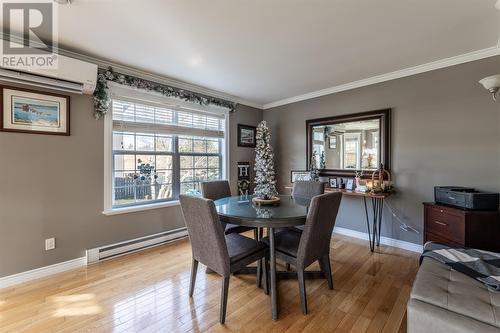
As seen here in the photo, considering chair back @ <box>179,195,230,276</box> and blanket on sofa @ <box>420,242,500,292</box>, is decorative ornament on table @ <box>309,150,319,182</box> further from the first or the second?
chair back @ <box>179,195,230,276</box>

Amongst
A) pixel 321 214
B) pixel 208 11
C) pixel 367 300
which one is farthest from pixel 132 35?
pixel 367 300

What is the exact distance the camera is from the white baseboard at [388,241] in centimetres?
301

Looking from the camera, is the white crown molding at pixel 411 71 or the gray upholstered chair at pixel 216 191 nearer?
the white crown molding at pixel 411 71

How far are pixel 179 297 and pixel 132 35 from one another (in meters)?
2.52

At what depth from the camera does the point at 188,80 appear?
11.2 feet

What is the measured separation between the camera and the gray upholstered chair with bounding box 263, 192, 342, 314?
1761 millimetres

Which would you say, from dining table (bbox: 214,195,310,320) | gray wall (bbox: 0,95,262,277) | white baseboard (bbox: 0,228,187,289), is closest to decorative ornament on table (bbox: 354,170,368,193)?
dining table (bbox: 214,195,310,320)

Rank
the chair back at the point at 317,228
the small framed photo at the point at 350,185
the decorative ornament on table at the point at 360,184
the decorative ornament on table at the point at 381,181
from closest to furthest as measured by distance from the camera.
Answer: the chair back at the point at 317,228 → the decorative ornament on table at the point at 381,181 → the decorative ornament on table at the point at 360,184 → the small framed photo at the point at 350,185

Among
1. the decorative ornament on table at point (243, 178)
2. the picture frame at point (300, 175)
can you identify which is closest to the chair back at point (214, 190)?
the decorative ornament on table at point (243, 178)

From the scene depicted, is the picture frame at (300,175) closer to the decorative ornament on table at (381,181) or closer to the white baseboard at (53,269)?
the decorative ornament on table at (381,181)

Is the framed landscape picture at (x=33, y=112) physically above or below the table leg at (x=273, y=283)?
above

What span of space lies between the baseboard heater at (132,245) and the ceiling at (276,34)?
231 centimetres

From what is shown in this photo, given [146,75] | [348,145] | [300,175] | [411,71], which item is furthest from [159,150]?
[411,71]

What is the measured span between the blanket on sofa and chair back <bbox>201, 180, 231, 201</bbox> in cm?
224
